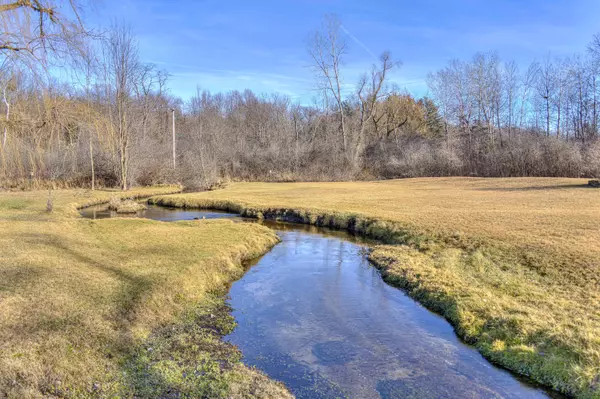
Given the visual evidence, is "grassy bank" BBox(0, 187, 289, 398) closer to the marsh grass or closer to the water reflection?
the water reflection

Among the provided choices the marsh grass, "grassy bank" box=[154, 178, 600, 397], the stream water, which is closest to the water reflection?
the stream water

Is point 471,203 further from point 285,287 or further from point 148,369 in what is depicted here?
point 148,369

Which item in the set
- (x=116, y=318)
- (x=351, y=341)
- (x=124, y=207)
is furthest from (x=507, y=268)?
(x=124, y=207)

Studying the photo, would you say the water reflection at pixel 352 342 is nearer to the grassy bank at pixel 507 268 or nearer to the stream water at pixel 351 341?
the stream water at pixel 351 341

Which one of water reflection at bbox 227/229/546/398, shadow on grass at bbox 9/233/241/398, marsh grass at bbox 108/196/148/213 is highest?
marsh grass at bbox 108/196/148/213

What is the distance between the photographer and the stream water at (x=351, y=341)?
552 cm

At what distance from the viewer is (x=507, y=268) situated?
10.2 meters

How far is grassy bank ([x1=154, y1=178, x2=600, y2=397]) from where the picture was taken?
604 cm

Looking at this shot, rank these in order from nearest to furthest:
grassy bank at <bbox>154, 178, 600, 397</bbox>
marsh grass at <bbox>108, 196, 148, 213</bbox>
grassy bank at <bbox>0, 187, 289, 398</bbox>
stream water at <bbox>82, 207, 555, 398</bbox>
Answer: grassy bank at <bbox>0, 187, 289, 398</bbox> < stream water at <bbox>82, 207, 555, 398</bbox> < grassy bank at <bbox>154, 178, 600, 397</bbox> < marsh grass at <bbox>108, 196, 148, 213</bbox>

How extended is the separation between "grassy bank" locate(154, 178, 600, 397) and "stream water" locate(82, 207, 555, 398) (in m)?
0.43

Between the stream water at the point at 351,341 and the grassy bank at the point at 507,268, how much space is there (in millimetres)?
434

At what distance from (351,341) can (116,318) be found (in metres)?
3.77

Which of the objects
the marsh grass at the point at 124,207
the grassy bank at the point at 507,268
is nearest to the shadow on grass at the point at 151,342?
the grassy bank at the point at 507,268

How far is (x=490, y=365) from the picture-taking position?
6.18 m
